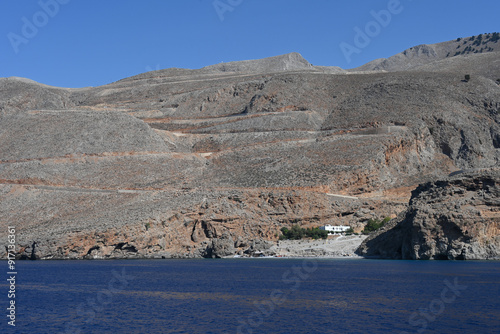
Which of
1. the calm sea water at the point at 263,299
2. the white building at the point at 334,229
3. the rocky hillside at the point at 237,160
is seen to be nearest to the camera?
the calm sea water at the point at 263,299

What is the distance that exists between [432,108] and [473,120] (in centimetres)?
696

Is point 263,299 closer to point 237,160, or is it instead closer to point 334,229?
point 334,229

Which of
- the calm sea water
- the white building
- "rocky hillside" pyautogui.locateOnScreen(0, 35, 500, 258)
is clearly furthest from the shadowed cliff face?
"rocky hillside" pyautogui.locateOnScreen(0, 35, 500, 258)

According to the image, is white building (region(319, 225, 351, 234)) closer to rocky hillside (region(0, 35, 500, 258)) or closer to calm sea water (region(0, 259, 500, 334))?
rocky hillside (region(0, 35, 500, 258))

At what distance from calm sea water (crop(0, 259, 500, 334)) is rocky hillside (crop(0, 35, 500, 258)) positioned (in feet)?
50.0

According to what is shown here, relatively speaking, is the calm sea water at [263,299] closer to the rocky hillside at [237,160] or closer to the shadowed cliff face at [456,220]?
the shadowed cliff face at [456,220]

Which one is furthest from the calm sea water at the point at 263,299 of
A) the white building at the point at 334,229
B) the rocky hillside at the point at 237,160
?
the white building at the point at 334,229

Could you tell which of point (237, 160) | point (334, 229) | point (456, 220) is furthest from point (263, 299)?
point (237, 160)

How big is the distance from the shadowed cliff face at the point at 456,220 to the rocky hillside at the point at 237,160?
19.6 metres

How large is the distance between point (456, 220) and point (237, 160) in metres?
47.3

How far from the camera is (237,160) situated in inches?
4063

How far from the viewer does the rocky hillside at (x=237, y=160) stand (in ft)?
261

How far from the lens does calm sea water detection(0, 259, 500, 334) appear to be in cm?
3459

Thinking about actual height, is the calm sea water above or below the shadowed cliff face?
below
